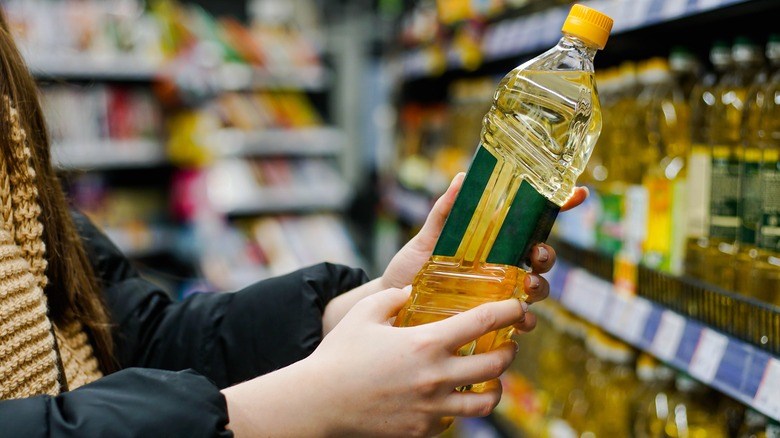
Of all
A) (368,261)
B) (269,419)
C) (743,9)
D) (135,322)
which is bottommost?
(368,261)

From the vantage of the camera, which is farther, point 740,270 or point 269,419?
point 740,270

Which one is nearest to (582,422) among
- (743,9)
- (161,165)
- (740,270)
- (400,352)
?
(740,270)

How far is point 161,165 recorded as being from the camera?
4.17 meters

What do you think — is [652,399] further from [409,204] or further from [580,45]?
[409,204]

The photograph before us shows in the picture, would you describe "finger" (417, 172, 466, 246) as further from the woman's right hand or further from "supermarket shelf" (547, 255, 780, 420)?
"supermarket shelf" (547, 255, 780, 420)

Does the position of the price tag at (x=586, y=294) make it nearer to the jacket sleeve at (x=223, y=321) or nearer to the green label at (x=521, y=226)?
the jacket sleeve at (x=223, y=321)

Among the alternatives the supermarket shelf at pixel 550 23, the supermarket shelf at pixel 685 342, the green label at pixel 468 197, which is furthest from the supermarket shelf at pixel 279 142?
the green label at pixel 468 197

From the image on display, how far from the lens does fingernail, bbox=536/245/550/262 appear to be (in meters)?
0.97

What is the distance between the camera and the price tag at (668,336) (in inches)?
55.0

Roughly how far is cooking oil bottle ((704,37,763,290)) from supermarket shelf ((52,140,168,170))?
309 centimetres

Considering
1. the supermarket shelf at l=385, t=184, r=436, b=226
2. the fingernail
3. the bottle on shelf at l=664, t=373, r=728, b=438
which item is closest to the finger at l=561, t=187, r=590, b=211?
the fingernail

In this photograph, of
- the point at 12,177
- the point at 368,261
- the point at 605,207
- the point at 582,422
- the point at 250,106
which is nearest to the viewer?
the point at 12,177

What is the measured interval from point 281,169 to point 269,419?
152 inches

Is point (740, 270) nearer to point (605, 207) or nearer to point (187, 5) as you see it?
point (605, 207)
